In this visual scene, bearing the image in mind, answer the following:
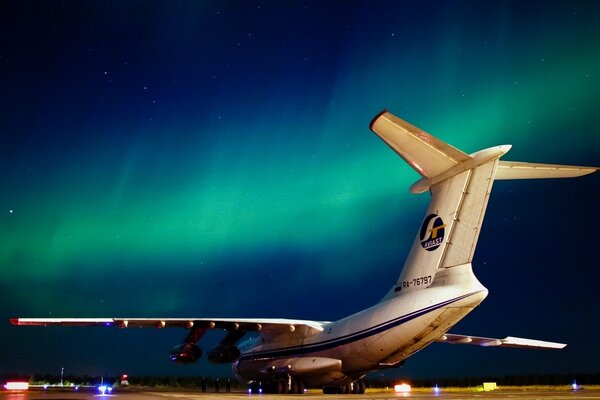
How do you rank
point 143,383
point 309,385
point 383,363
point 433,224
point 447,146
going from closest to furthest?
point 447,146, point 433,224, point 383,363, point 309,385, point 143,383

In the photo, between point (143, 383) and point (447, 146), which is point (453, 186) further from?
point (143, 383)

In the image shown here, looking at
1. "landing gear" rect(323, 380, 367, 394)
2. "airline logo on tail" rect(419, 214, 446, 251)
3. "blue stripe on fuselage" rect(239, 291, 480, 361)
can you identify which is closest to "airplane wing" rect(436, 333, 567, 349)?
"landing gear" rect(323, 380, 367, 394)

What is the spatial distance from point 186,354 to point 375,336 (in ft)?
26.0

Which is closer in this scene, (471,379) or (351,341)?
(351,341)

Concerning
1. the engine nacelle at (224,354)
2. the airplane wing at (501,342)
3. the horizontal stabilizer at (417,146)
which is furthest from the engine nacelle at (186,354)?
the horizontal stabilizer at (417,146)

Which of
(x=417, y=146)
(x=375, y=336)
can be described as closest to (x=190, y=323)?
(x=375, y=336)

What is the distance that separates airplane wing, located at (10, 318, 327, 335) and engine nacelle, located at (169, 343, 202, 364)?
0.73 meters

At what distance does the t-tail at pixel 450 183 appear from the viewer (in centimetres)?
1417

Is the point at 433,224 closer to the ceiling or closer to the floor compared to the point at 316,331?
closer to the ceiling

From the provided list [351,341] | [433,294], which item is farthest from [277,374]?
[433,294]

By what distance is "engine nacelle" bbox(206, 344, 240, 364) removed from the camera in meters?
22.6

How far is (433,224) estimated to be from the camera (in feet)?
51.4

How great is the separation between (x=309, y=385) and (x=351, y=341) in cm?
378

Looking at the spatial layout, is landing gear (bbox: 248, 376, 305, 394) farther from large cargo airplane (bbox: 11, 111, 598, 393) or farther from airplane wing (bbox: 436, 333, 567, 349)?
airplane wing (bbox: 436, 333, 567, 349)
